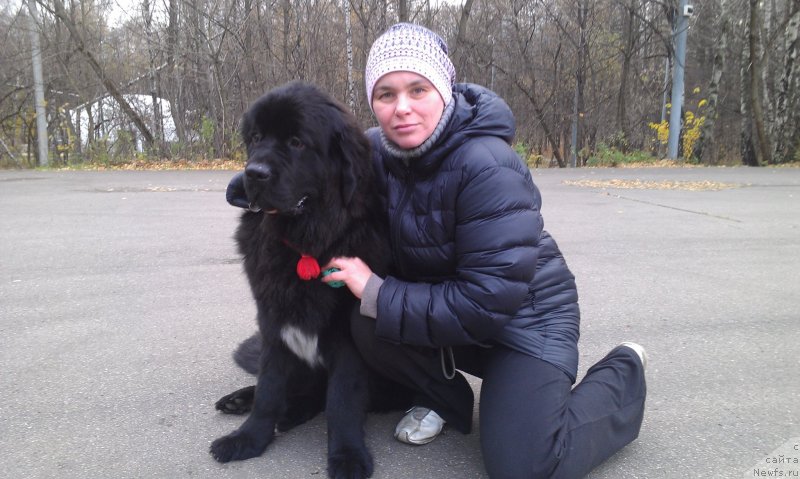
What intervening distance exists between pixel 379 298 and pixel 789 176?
12.6m

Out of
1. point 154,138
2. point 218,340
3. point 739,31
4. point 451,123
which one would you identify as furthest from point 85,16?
point 739,31

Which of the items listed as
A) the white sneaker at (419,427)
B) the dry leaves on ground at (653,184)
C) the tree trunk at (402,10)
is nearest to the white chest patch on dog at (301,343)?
the white sneaker at (419,427)

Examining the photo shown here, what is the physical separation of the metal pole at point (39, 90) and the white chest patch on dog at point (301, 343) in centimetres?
1591

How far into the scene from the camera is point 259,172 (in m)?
2.04

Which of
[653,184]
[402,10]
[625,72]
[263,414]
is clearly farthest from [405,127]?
[625,72]

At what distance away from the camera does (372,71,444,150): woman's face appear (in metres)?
2.18

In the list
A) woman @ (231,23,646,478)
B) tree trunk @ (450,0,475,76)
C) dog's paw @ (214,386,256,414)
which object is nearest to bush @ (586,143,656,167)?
tree trunk @ (450,0,475,76)

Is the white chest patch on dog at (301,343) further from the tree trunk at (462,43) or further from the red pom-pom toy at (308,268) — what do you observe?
the tree trunk at (462,43)

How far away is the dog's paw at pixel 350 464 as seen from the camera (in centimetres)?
203

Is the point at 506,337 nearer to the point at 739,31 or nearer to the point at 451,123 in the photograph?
the point at 451,123

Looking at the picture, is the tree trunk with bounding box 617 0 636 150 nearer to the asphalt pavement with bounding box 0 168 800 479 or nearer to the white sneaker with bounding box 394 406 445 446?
the asphalt pavement with bounding box 0 168 800 479

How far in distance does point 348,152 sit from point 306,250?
0.42 metres

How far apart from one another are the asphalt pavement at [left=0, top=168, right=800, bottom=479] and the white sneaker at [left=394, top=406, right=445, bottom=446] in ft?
0.13

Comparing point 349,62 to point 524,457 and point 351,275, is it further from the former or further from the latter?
point 524,457
